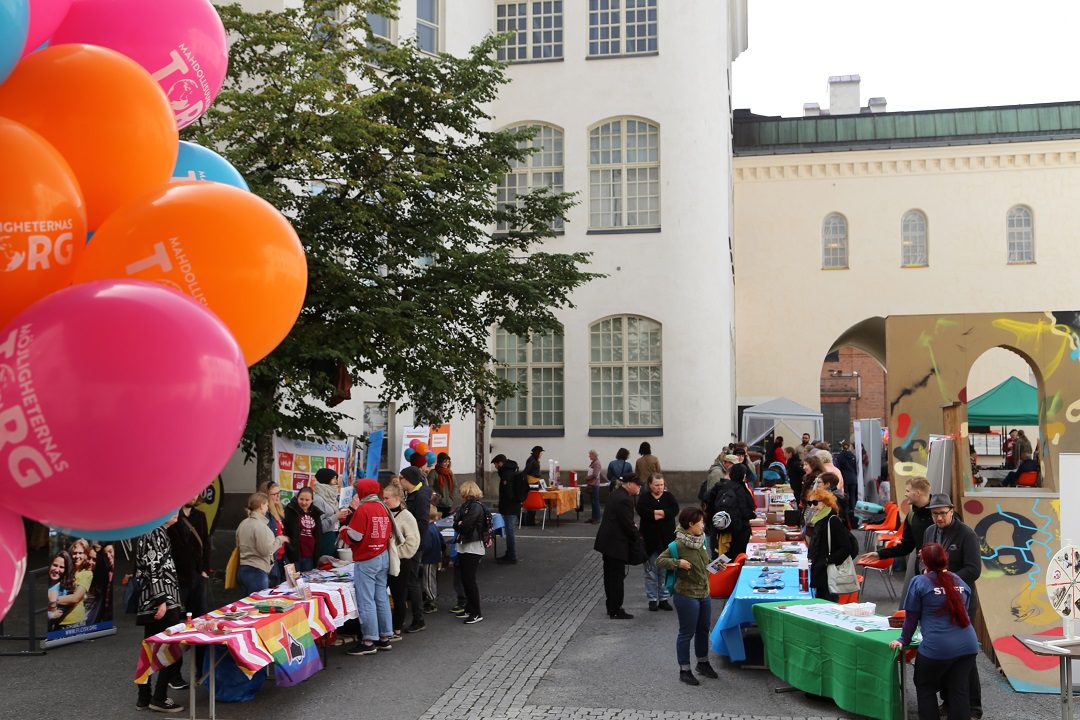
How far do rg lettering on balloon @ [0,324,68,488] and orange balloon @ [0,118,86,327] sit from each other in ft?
1.04

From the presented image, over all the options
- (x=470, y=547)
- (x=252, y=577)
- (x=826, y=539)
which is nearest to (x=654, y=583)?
(x=470, y=547)

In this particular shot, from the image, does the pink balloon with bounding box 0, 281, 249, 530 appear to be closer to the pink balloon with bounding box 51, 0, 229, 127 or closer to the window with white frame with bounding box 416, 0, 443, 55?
the pink balloon with bounding box 51, 0, 229, 127

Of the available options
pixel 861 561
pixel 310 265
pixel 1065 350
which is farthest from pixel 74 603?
pixel 1065 350

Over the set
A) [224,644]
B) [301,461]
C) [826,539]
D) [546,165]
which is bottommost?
[224,644]

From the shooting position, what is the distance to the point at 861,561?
13.1 meters

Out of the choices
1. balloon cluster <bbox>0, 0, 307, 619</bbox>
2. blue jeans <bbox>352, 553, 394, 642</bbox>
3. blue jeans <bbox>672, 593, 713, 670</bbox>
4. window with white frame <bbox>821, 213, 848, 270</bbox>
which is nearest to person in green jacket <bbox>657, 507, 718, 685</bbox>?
blue jeans <bbox>672, 593, 713, 670</bbox>

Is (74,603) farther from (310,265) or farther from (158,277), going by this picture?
(158,277)

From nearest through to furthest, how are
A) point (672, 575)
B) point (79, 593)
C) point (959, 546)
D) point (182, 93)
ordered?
point (182, 93) → point (959, 546) → point (672, 575) → point (79, 593)

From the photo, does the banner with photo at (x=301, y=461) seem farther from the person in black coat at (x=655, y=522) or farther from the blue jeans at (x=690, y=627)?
the blue jeans at (x=690, y=627)

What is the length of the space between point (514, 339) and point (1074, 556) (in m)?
21.0

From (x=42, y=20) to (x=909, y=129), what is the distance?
35733mm

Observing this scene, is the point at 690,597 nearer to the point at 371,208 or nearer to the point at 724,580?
the point at 724,580

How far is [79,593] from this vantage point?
11.3 m

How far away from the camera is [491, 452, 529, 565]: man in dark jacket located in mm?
16922
